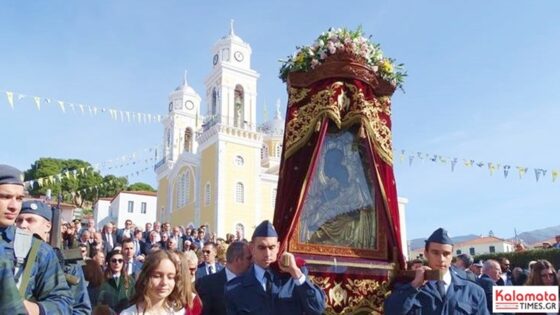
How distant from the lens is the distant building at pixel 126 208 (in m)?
52.6

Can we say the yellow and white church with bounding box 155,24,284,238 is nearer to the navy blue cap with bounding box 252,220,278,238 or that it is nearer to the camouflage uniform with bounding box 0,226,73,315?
the navy blue cap with bounding box 252,220,278,238

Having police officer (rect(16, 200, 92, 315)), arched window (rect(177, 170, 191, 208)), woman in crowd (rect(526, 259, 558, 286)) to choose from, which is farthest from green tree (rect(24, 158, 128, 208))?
police officer (rect(16, 200, 92, 315))

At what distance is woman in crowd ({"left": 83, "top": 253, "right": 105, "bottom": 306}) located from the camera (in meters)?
6.20

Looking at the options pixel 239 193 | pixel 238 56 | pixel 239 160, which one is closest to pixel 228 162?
pixel 239 160

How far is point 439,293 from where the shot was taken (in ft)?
14.1

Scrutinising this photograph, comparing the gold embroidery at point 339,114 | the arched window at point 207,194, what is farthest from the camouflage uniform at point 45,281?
A: the arched window at point 207,194

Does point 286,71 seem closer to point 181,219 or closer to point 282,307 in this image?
point 282,307

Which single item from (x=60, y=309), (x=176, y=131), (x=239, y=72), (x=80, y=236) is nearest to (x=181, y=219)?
(x=176, y=131)

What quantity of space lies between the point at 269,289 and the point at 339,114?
264 cm

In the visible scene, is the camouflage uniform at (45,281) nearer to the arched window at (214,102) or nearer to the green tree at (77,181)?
the arched window at (214,102)

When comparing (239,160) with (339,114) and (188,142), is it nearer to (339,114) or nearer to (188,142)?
(188,142)
